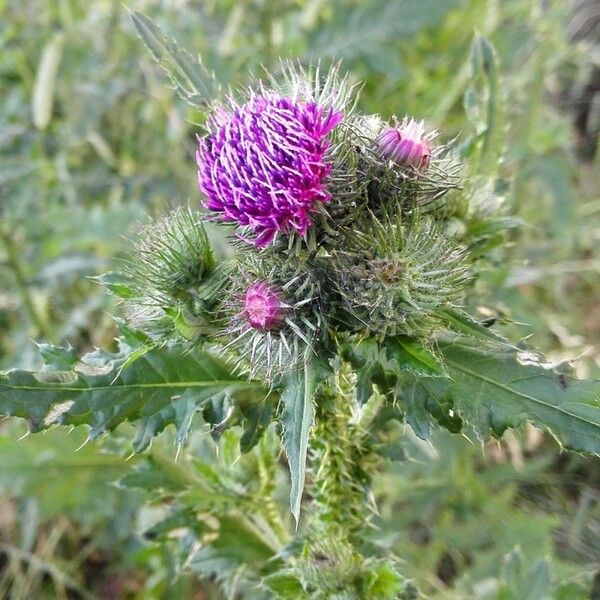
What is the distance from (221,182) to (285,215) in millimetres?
232

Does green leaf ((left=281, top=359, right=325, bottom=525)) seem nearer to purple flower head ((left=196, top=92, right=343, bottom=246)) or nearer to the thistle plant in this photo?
the thistle plant

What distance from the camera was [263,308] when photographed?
189cm

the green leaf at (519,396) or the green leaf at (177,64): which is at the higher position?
the green leaf at (177,64)

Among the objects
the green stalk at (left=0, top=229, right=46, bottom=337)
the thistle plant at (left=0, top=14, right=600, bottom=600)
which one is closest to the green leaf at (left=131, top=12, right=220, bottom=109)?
the thistle plant at (left=0, top=14, right=600, bottom=600)

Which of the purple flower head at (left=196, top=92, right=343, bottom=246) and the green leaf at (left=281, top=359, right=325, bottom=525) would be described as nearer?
the green leaf at (left=281, top=359, right=325, bottom=525)

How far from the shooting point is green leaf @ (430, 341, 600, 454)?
187cm

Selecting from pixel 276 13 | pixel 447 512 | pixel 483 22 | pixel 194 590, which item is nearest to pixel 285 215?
pixel 447 512

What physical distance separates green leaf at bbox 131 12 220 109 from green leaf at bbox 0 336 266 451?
0.83 m

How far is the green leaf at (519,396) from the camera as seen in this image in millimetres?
1870

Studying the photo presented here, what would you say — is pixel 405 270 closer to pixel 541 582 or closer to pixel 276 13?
pixel 541 582

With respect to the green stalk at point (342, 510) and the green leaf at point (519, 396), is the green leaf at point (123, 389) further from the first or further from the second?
the green leaf at point (519, 396)

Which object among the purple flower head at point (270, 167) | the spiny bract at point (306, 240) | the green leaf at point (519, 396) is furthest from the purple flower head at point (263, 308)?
the green leaf at point (519, 396)

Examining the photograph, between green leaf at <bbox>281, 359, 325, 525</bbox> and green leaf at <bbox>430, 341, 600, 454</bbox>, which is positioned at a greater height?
green leaf at <bbox>430, 341, 600, 454</bbox>

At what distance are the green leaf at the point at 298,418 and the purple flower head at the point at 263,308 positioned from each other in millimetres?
150
